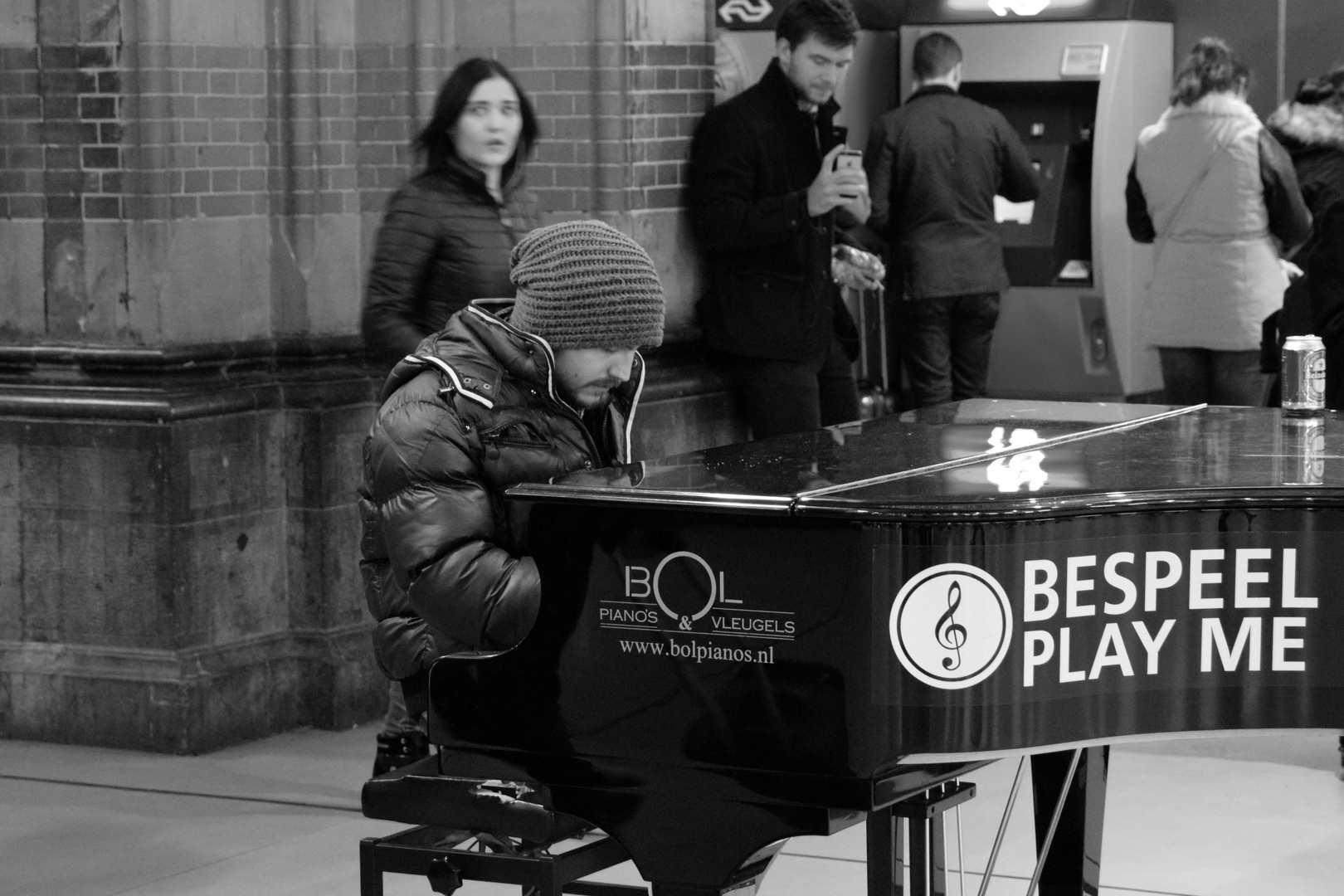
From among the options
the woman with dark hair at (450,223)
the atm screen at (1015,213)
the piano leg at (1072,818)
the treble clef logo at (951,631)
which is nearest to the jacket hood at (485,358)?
the treble clef logo at (951,631)

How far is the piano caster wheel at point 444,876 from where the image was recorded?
139 inches

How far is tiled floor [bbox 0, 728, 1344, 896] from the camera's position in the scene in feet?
16.6

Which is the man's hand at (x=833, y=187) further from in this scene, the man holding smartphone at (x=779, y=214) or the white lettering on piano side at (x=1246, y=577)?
the white lettering on piano side at (x=1246, y=577)

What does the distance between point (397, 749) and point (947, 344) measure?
3.81 metres

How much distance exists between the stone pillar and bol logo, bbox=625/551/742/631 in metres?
3.15

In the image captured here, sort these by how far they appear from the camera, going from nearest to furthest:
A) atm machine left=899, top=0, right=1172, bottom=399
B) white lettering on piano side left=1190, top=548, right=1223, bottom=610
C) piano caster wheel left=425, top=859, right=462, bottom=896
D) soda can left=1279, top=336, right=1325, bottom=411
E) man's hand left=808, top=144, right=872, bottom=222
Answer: white lettering on piano side left=1190, top=548, right=1223, bottom=610 < piano caster wheel left=425, top=859, right=462, bottom=896 < soda can left=1279, top=336, right=1325, bottom=411 < man's hand left=808, top=144, right=872, bottom=222 < atm machine left=899, top=0, right=1172, bottom=399

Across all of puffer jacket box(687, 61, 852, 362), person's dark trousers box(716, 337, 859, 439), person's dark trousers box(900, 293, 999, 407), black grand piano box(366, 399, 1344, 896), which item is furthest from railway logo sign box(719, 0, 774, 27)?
black grand piano box(366, 399, 1344, 896)

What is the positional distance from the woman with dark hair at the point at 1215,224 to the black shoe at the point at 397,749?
3852 mm

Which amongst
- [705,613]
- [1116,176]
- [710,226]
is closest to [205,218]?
[710,226]

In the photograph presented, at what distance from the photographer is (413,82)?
666 cm

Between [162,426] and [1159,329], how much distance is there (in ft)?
12.3

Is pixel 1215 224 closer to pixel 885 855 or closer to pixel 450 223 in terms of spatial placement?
pixel 450 223

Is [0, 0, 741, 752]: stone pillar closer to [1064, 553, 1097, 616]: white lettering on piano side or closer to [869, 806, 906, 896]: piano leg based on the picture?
[869, 806, 906, 896]: piano leg

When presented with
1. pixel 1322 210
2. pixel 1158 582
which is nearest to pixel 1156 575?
pixel 1158 582
